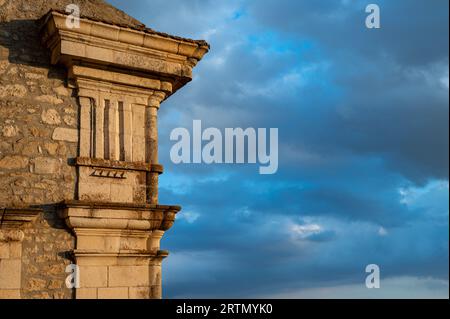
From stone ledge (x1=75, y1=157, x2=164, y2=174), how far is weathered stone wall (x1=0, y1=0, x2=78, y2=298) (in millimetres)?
143

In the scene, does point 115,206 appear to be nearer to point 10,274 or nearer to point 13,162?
point 13,162

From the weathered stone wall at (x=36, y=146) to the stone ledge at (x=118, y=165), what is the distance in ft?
0.47

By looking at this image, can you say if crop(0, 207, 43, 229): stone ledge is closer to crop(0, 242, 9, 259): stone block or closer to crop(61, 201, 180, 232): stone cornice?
crop(0, 242, 9, 259): stone block

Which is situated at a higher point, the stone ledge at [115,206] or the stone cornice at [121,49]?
the stone cornice at [121,49]

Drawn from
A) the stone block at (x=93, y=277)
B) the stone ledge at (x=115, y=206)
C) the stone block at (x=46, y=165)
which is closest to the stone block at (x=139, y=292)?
the stone block at (x=93, y=277)

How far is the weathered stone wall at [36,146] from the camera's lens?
6.34 metres

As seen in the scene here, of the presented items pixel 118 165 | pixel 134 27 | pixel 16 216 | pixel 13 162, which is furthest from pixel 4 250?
pixel 134 27

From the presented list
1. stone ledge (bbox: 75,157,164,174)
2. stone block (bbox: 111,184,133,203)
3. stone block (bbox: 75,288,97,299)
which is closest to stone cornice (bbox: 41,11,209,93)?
stone ledge (bbox: 75,157,164,174)

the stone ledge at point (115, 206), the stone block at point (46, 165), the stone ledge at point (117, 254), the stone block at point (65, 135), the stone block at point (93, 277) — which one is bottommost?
the stone block at point (93, 277)

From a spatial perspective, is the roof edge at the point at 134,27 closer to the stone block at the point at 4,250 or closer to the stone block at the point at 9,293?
the stone block at the point at 4,250

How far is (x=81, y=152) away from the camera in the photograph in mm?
6801
